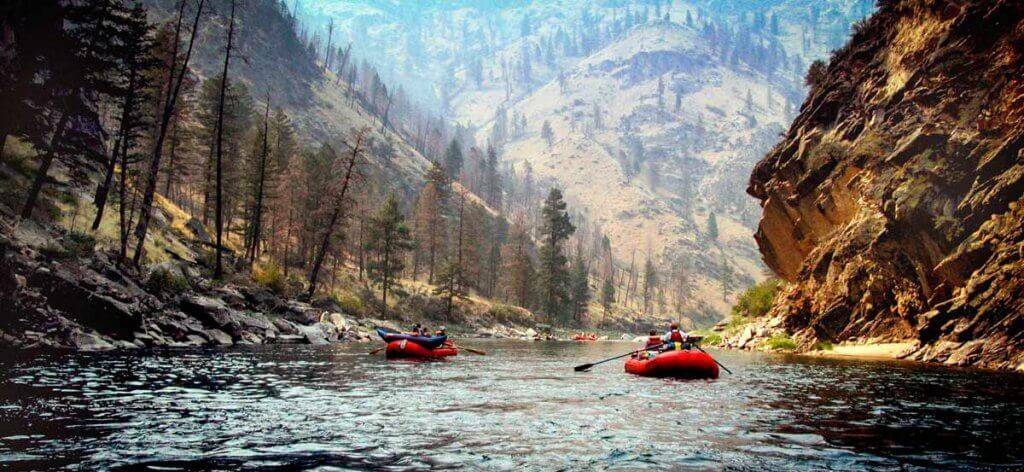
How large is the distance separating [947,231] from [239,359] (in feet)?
93.0

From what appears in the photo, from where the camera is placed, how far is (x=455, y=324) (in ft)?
197

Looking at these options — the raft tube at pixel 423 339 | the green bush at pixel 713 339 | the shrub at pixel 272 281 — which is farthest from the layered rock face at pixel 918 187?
the shrub at pixel 272 281

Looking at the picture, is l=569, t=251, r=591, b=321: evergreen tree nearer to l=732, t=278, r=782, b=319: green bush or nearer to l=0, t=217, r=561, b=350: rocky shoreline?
l=732, t=278, r=782, b=319: green bush

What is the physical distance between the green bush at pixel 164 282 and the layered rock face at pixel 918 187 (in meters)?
33.0

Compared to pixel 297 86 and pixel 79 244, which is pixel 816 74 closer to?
pixel 79 244

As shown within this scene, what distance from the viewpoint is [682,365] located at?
731 inches

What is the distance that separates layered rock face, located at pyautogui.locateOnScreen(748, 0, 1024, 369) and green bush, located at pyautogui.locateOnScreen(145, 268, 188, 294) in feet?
108

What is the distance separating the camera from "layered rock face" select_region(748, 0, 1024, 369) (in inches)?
853

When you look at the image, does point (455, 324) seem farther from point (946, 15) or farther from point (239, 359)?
point (946, 15)

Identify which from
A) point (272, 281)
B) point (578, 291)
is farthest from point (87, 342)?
point (578, 291)

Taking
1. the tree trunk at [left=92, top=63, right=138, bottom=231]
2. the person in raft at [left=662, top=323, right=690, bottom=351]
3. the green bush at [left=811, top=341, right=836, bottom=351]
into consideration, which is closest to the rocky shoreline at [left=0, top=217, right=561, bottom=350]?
the tree trunk at [left=92, top=63, right=138, bottom=231]

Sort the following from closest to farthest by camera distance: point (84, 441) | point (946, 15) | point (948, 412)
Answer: point (84, 441), point (948, 412), point (946, 15)

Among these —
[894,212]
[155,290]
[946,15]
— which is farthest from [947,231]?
[155,290]

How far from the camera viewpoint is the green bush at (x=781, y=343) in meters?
33.8
